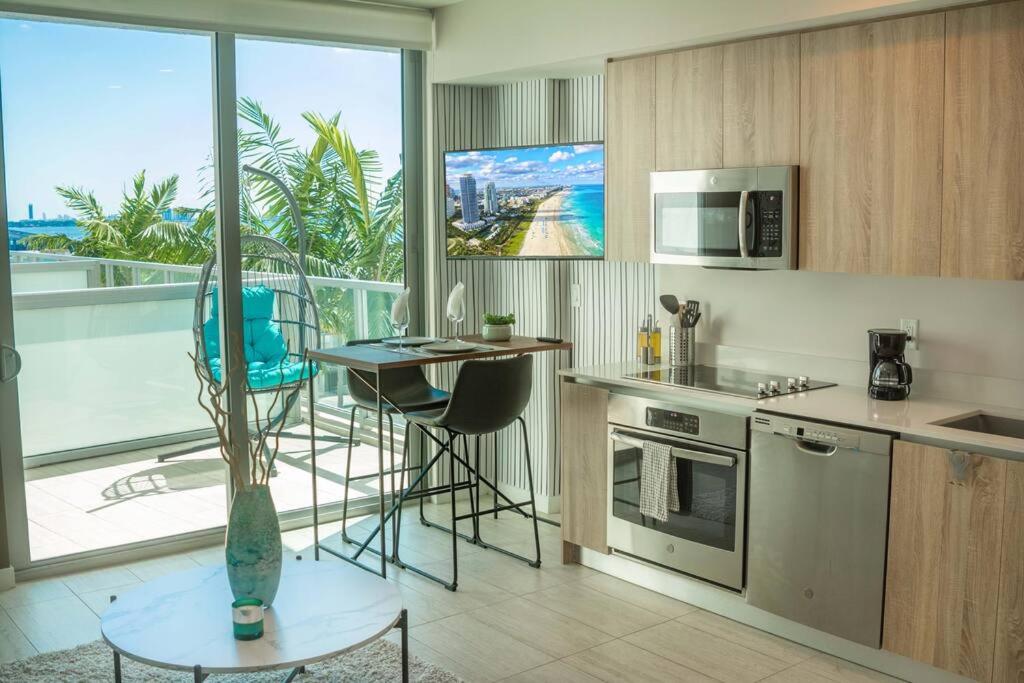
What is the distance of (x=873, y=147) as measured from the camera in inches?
142

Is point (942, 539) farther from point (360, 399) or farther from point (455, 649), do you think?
point (360, 399)

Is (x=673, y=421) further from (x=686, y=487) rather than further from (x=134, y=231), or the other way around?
(x=134, y=231)

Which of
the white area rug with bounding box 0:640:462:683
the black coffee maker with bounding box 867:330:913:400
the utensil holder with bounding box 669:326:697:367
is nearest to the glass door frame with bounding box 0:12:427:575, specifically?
the white area rug with bounding box 0:640:462:683

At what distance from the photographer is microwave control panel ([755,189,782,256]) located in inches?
152

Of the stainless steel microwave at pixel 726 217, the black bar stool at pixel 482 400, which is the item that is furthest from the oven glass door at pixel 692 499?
the stainless steel microwave at pixel 726 217

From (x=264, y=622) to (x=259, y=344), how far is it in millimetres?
2232

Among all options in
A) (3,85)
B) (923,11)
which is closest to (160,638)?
(3,85)

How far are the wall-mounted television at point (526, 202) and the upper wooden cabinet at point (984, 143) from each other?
5.49 ft

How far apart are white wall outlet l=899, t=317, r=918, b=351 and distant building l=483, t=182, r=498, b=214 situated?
2.04 meters

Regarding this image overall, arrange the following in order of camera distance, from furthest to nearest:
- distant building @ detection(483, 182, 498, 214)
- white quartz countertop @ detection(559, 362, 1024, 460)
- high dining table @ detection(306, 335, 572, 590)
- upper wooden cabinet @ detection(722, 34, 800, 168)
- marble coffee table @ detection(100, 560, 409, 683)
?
distant building @ detection(483, 182, 498, 214)
high dining table @ detection(306, 335, 572, 590)
upper wooden cabinet @ detection(722, 34, 800, 168)
white quartz countertop @ detection(559, 362, 1024, 460)
marble coffee table @ detection(100, 560, 409, 683)

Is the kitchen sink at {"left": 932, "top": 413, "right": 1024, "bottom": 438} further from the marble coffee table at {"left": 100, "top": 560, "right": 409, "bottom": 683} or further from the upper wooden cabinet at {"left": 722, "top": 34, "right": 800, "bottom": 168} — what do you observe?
the marble coffee table at {"left": 100, "top": 560, "right": 409, "bottom": 683}

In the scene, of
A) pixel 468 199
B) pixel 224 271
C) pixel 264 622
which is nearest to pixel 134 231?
pixel 224 271

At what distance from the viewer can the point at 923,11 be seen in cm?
340

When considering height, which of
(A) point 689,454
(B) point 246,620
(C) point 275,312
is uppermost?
(C) point 275,312
